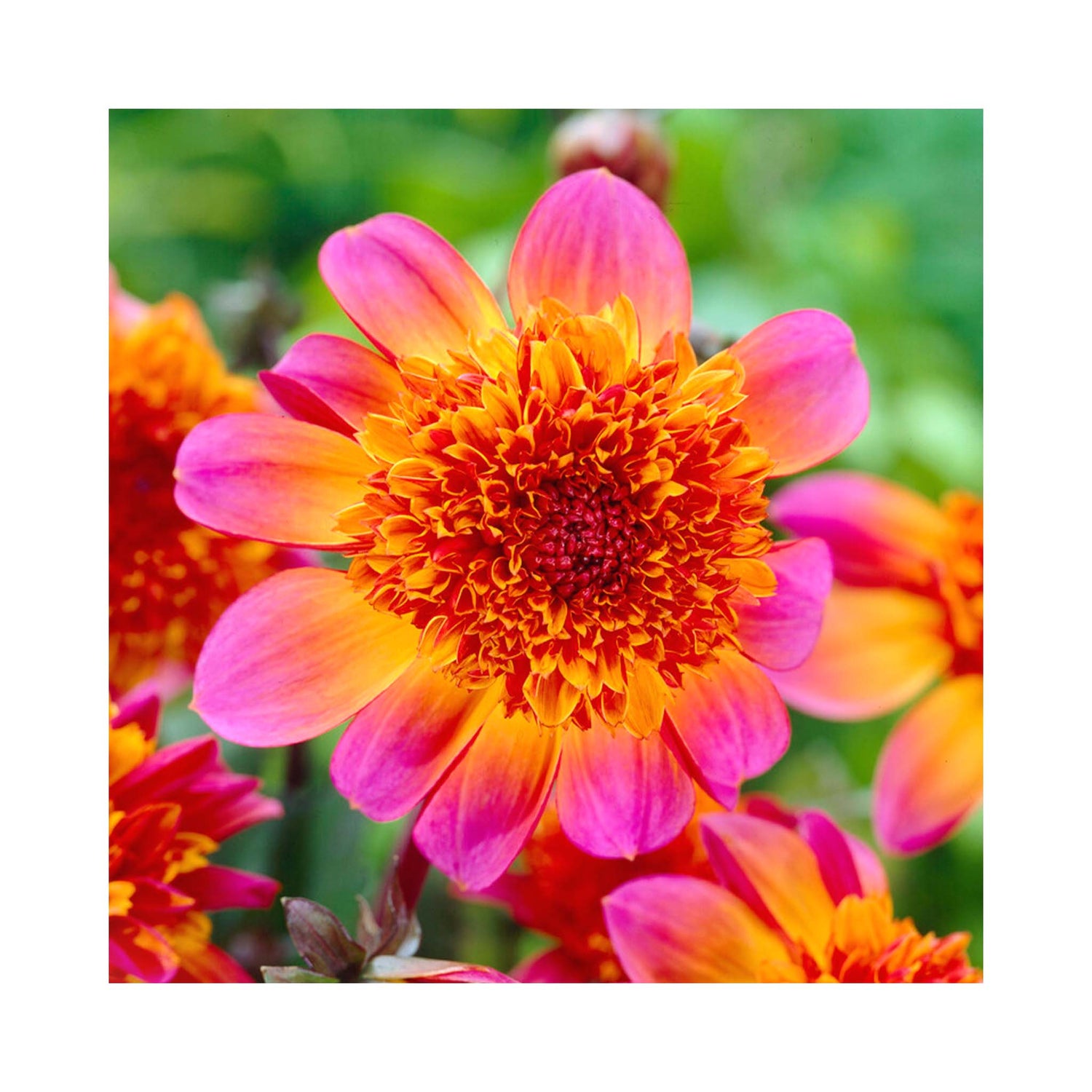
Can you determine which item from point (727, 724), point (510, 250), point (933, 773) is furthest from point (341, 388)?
point (933, 773)

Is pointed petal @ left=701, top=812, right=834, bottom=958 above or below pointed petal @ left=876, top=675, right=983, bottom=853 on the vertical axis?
below

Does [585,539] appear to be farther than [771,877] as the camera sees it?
No

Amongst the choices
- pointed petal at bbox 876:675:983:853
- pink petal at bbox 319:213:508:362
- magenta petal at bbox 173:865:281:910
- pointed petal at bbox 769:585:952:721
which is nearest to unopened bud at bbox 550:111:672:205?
pink petal at bbox 319:213:508:362

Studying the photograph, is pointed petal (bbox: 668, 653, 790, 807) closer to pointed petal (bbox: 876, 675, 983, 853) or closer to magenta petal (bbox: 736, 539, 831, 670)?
magenta petal (bbox: 736, 539, 831, 670)

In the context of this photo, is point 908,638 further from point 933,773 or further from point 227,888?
point 227,888
